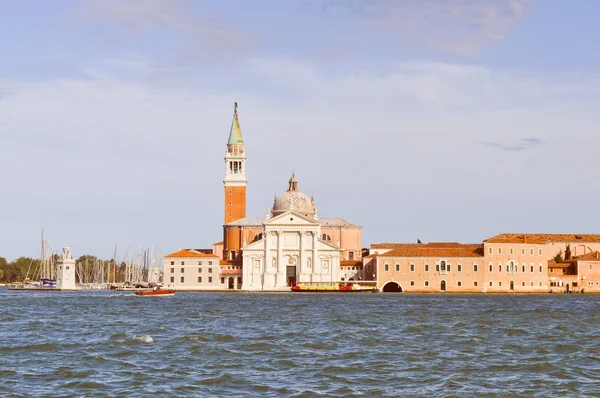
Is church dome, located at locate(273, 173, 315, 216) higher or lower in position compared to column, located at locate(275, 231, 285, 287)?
higher

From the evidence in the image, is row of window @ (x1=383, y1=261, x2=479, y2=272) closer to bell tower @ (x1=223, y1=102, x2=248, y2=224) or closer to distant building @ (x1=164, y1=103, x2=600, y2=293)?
distant building @ (x1=164, y1=103, x2=600, y2=293)

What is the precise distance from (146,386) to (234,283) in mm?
90271

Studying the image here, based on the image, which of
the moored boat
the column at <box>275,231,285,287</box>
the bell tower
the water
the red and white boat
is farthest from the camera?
the bell tower

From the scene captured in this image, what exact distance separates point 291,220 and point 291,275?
5691 millimetres

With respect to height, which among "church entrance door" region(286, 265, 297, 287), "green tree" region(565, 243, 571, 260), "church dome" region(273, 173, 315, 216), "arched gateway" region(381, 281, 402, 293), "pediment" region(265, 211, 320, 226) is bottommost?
"arched gateway" region(381, 281, 402, 293)

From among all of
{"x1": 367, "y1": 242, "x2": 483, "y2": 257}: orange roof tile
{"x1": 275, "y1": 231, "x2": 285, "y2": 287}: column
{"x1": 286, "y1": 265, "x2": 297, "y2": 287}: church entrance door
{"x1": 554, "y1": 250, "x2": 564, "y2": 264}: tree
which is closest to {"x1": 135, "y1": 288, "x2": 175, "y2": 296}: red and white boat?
{"x1": 275, "y1": 231, "x2": 285, "y2": 287}: column

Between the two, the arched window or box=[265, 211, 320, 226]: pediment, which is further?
the arched window

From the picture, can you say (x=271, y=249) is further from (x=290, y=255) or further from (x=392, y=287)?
(x=392, y=287)

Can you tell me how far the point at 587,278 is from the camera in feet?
352

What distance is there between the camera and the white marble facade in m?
109

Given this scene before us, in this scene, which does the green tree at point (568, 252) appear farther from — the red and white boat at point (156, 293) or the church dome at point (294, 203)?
the red and white boat at point (156, 293)

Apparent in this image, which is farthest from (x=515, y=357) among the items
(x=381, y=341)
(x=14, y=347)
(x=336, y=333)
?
(x=14, y=347)

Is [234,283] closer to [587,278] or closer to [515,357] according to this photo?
[587,278]

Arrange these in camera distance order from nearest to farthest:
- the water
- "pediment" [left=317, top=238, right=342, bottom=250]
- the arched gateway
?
the water
the arched gateway
"pediment" [left=317, top=238, right=342, bottom=250]
